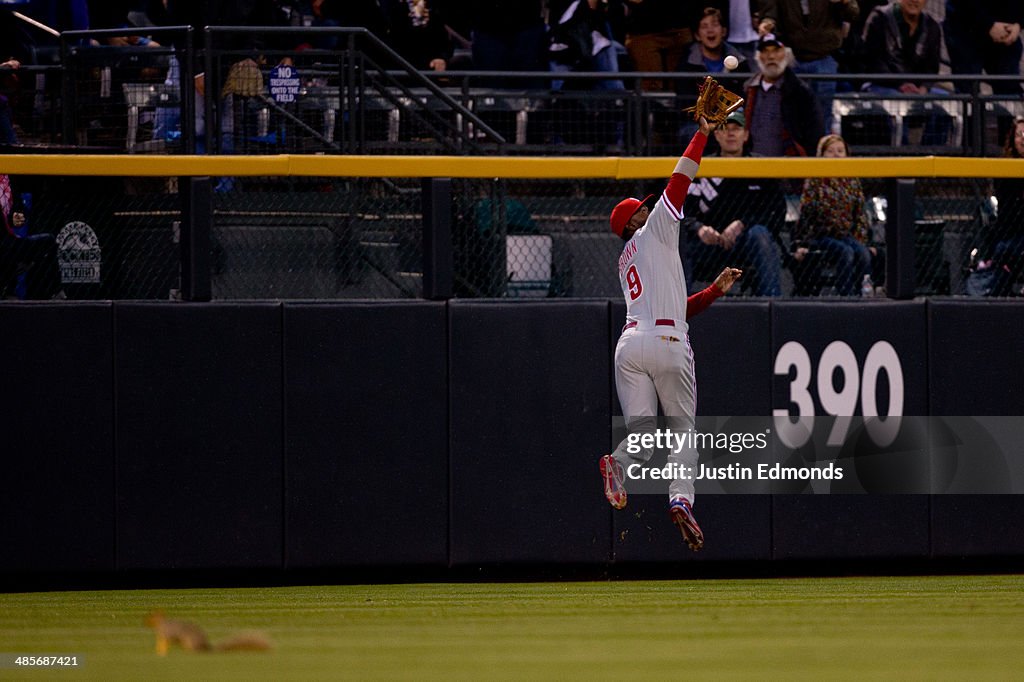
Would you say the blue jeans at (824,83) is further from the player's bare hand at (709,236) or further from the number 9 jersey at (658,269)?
the number 9 jersey at (658,269)

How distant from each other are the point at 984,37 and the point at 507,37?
4.49 metres

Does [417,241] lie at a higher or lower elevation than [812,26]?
lower

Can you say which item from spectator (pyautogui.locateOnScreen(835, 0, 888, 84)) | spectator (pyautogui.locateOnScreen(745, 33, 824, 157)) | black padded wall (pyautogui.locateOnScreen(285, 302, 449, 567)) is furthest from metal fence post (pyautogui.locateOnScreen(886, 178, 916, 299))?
spectator (pyautogui.locateOnScreen(835, 0, 888, 84))

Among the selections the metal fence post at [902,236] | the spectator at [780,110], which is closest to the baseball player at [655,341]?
the metal fence post at [902,236]

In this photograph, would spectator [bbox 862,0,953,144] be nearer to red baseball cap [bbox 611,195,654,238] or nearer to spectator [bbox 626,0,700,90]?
spectator [bbox 626,0,700,90]

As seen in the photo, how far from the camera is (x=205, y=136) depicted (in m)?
10.1

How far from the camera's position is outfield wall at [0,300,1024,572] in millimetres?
8711

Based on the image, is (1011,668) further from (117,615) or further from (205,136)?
(205,136)

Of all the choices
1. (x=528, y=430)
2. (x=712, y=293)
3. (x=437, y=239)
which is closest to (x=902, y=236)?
(x=712, y=293)

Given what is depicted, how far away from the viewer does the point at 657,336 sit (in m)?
8.46

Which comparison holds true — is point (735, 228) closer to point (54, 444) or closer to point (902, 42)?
point (54, 444)

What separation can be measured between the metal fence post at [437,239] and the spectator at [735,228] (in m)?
1.53

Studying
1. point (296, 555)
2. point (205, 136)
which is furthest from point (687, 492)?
point (205, 136)

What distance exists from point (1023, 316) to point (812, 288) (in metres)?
1.33
